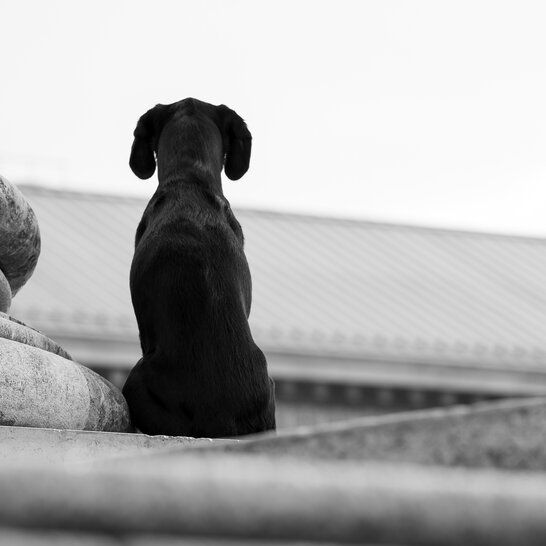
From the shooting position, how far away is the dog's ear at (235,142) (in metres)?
4.48

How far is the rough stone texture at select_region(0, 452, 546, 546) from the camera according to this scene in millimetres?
1070

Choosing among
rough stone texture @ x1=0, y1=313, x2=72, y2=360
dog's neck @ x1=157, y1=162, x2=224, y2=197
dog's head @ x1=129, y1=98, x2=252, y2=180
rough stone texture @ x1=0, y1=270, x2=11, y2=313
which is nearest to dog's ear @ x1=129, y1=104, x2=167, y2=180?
dog's head @ x1=129, y1=98, x2=252, y2=180

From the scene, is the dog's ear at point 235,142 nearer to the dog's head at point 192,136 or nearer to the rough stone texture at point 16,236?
the dog's head at point 192,136

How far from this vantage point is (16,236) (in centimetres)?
364

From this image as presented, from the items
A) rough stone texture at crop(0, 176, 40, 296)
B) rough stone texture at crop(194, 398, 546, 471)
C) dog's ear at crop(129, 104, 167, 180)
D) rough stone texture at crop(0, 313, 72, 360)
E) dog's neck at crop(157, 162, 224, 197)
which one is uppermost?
dog's ear at crop(129, 104, 167, 180)

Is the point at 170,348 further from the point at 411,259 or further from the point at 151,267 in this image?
the point at 411,259

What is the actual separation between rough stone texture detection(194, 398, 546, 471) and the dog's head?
9.48 feet

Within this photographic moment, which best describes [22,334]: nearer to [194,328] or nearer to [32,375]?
[32,375]

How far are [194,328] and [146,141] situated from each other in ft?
3.41

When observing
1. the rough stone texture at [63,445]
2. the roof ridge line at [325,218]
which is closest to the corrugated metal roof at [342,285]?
the roof ridge line at [325,218]

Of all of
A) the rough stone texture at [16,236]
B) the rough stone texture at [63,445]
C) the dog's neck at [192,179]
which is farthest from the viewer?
the dog's neck at [192,179]

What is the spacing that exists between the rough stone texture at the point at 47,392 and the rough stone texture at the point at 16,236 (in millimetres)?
411

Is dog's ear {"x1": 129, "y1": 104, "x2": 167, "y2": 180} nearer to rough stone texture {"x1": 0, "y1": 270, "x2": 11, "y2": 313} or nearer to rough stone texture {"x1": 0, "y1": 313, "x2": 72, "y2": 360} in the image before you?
rough stone texture {"x1": 0, "y1": 270, "x2": 11, "y2": 313}

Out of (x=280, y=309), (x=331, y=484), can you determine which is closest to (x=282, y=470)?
(x=331, y=484)
